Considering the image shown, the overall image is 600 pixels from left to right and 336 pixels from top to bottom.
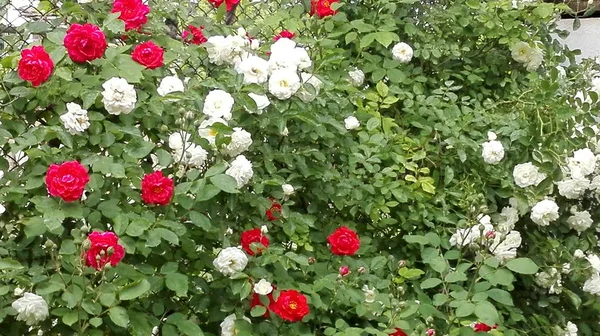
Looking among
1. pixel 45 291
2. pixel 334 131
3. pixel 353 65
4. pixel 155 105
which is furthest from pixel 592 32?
pixel 45 291

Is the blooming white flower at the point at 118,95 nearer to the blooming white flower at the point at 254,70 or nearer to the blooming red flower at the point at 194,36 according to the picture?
the blooming white flower at the point at 254,70

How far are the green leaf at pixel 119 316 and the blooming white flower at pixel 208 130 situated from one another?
452mm

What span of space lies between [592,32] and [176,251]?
2.39 m

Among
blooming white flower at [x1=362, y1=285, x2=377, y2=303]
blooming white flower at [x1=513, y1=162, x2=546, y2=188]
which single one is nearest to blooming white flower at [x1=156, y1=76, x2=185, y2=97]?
blooming white flower at [x1=362, y1=285, x2=377, y2=303]

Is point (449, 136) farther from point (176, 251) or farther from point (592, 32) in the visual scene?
point (592, 32)

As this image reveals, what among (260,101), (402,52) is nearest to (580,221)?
(402,52)

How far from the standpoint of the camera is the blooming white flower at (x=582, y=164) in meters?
2.23

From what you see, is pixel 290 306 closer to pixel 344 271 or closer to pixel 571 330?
pixel 344 271

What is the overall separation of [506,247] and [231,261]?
810 millimetres

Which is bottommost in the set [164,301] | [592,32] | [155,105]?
[592,32]

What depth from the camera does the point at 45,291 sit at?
1554 mm

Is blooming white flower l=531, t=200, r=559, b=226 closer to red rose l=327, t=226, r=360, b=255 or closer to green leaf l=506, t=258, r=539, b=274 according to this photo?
green leaf l=506, t=258, r=539, b=274

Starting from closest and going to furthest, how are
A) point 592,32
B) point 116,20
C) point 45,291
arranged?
point 45,291 → point 116,20 → point 592,32

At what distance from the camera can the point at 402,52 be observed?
2.52 meters
